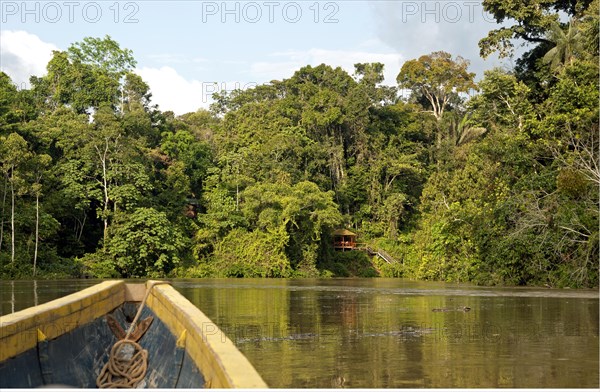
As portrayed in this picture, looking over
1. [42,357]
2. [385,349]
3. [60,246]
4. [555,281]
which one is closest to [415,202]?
[60,246]

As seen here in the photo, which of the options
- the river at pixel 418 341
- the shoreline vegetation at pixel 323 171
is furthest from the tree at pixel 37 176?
the river at pixel 418 341

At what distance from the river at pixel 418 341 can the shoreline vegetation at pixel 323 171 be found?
8.09 meters

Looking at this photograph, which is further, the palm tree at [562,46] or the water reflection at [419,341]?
the palm tree at [562,46]

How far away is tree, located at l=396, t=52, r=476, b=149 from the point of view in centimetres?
5350

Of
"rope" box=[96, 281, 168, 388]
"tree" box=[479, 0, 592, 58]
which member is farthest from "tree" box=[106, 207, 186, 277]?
"rope" box=[96, 281, 168, 388]

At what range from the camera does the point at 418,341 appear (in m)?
10.4

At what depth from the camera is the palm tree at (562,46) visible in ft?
88.3

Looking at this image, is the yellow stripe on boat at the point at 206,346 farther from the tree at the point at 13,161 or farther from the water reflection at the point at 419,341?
the tree at the point at 13,161

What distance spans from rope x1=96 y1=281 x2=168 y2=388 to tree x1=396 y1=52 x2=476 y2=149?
47.5 m

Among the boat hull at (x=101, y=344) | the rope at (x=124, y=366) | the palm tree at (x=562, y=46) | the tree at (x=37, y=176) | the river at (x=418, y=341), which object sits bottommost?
the river at (x=418, y=341)

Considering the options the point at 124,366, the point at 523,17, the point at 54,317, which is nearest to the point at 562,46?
the point at 523,17

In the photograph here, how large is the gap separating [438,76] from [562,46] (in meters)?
26.6

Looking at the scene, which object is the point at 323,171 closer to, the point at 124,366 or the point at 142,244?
the point at 142,244

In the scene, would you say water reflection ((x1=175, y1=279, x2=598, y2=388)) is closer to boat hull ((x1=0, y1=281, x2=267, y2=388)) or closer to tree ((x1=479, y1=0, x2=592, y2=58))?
boat hull ((x1=0, y1=281, x2=267, y2=388))
